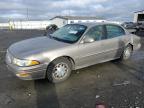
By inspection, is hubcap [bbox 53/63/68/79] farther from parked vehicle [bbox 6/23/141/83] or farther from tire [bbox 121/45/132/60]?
tire [bbox 121/45/132/60]

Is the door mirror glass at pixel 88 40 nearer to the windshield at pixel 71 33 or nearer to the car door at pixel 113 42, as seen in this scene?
the windshield at pixel 71 33

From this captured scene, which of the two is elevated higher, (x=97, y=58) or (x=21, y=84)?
(x=97, y=58)

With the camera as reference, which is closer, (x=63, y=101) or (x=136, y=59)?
(x=63, y=101)

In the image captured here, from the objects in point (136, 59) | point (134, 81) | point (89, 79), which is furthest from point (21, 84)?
point (136, 59)

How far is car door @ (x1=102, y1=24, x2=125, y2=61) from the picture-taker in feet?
19.3

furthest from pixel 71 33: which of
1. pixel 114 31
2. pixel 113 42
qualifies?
pixel 114 31

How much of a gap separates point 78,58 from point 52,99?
5.16ft

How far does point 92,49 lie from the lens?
542 centimetres

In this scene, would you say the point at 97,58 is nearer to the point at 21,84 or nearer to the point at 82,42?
the point at 82,42

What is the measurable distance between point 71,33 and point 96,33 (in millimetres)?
788

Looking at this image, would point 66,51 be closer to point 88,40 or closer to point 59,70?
point 59,70

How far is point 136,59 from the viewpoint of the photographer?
24.2 ft

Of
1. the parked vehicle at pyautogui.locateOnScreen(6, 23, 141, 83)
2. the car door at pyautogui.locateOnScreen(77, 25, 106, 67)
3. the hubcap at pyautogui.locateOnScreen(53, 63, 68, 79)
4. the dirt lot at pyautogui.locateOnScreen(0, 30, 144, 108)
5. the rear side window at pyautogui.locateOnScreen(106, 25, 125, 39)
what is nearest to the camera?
the dirt lot at pyautogui.locateOnScreen(0, 30, 144, 108)

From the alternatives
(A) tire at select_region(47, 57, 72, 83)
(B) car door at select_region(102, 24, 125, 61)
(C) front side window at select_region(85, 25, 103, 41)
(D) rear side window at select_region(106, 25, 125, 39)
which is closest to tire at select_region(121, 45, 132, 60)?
(B) car door at select_region(102, 24, 125, 61)
